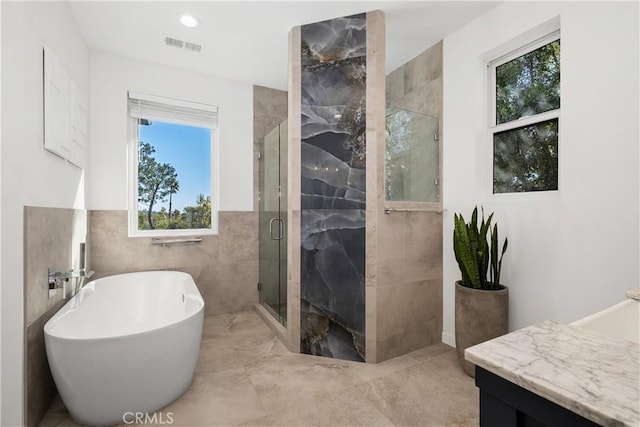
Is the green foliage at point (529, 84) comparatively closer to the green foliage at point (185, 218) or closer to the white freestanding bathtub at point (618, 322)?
the white freestanding bathtub at point (618, 322)

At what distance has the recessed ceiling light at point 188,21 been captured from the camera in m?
2.17

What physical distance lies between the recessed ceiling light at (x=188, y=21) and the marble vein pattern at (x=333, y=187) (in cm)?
81

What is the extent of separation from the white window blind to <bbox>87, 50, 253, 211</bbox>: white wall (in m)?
0.05

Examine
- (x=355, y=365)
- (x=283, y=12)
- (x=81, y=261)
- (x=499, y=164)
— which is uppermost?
(x=283, y=12)

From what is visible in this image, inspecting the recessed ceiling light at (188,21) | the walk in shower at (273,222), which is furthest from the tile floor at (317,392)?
the recessed ceiling light at (188,21)

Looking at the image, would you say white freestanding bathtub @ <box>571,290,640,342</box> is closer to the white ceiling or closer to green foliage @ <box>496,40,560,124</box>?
green foliage @ <box>496,40,560,124</box>

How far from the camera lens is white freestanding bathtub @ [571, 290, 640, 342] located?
79 centimetres

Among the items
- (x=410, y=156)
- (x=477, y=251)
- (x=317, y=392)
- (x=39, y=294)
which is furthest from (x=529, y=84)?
(x=39, y=294)

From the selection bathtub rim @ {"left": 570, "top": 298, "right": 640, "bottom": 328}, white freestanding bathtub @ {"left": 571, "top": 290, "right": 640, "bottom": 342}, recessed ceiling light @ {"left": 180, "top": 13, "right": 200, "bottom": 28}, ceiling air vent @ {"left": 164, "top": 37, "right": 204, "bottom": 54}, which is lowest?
white freestanding bathtub @ {"left": 571, "top": 290, "right": 640, "bottom": 342}

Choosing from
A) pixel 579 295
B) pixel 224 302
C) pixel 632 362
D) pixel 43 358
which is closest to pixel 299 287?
pixel 224 302

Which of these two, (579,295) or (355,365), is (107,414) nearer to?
(355,365)

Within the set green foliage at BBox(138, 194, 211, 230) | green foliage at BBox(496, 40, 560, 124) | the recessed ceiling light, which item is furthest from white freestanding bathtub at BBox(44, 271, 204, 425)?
green foliage at BBox(496, 40, 560, 124)

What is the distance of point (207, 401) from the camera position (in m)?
1.65

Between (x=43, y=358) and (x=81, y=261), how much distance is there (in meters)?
0.76
